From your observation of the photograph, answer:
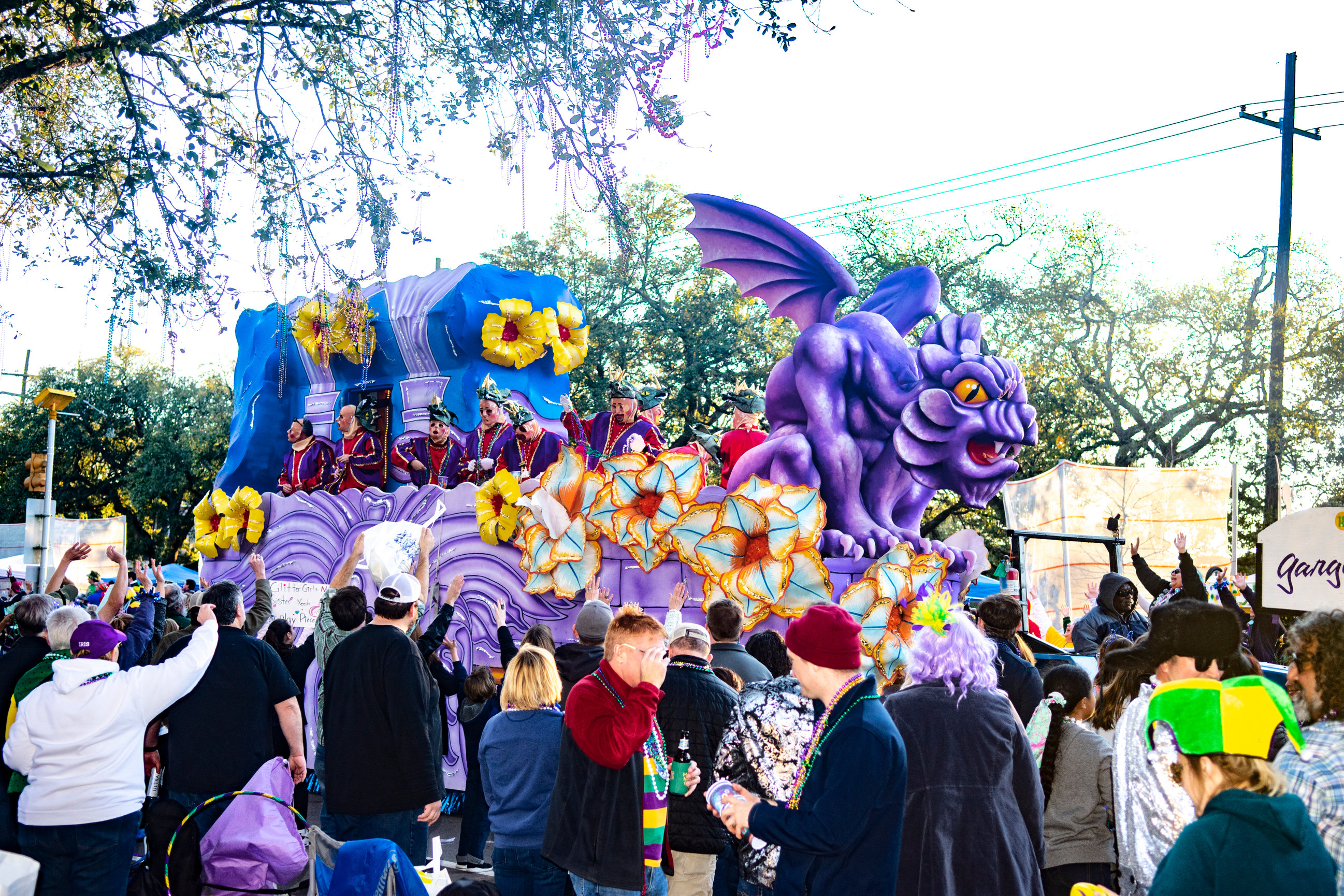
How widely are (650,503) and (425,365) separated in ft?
13.3

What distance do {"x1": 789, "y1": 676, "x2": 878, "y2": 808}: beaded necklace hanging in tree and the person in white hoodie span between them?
2471 millimetres

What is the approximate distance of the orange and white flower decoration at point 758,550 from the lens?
7.36 m

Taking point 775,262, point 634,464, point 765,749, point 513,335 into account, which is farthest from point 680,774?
point 513,335

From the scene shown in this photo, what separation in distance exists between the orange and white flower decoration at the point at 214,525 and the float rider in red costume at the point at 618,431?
135 inches

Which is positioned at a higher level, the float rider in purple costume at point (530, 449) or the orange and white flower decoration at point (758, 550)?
the float rider in purple costume at point (530, 449)

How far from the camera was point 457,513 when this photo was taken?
28.7 ft

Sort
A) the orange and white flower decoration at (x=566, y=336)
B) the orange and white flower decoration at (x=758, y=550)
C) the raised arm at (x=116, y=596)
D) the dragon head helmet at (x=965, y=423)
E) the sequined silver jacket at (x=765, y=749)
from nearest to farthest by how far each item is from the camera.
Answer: the sequined silver jacket at (x=765, y=749) < the raised arm at (x=116, y=596) < the orange and white flower decoration at (x=758, y=550) < the dragon head helmet at (x=965, y=423) < the orange and white flower decoration at (x=566, y=336)

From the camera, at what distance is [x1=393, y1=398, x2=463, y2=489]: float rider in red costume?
31.7ft

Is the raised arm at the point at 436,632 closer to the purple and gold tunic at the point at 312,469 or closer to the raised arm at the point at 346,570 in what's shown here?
the raised arm at the point at 346,570

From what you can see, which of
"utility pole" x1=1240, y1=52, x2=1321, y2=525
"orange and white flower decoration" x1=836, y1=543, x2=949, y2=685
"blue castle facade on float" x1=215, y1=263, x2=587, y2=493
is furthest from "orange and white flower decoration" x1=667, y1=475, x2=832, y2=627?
"utility pole" x1=1240, y1=52, x2=1321, y2=525

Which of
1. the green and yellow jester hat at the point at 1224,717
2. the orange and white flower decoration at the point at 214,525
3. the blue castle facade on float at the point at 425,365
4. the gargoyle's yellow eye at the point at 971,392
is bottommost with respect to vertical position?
the green and yellow jester hat at the point at 1224,717

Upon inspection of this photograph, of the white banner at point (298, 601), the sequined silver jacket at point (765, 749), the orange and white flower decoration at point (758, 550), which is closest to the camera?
the sequined silver jacket at point (765, 749)

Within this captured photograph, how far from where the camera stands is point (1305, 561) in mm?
6246

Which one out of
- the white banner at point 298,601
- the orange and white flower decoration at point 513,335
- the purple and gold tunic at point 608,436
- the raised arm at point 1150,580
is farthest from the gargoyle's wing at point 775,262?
the white banner at point 298,601
